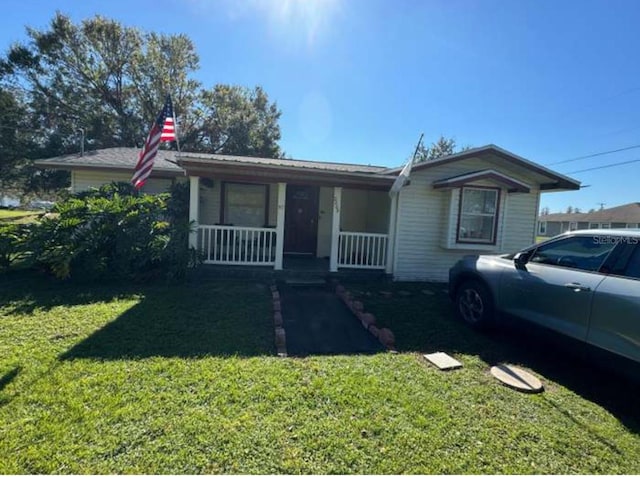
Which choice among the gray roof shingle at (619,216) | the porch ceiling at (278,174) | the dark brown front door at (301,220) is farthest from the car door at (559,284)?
the gray roof shingle at (619,216)

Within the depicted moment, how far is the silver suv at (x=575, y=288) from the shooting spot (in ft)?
9.98

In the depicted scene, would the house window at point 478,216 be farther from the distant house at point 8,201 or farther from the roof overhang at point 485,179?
the distant house at point 8,201

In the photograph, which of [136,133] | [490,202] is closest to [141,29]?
[136,133]

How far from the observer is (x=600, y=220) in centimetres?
3528

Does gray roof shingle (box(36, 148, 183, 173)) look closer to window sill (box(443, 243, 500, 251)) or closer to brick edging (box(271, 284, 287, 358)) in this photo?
brick edging (box(271, 284, 287, 358))

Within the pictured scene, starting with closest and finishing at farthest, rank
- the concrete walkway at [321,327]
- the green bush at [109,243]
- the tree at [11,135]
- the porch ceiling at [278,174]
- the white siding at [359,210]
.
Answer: the concrete walkway at [321,327]
the green bush at [109,243]
the porch ceiling at [278,174]
the white siding at [359,210]
the tree at [11,135]

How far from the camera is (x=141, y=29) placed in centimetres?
2212

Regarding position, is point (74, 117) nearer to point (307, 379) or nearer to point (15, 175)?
point (15, 175)

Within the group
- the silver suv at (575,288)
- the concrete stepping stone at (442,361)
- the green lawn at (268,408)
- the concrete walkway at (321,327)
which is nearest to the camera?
the green lawn at (268,408)

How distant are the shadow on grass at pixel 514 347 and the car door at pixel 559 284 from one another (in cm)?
21

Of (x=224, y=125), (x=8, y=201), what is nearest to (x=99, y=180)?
(x=224, y=125)

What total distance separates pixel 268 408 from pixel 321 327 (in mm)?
2218

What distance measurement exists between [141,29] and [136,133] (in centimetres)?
725

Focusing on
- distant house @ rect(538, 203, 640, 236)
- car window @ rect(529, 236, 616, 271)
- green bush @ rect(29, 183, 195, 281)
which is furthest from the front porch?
distant house @ rect(538, 203, 640, 236)
